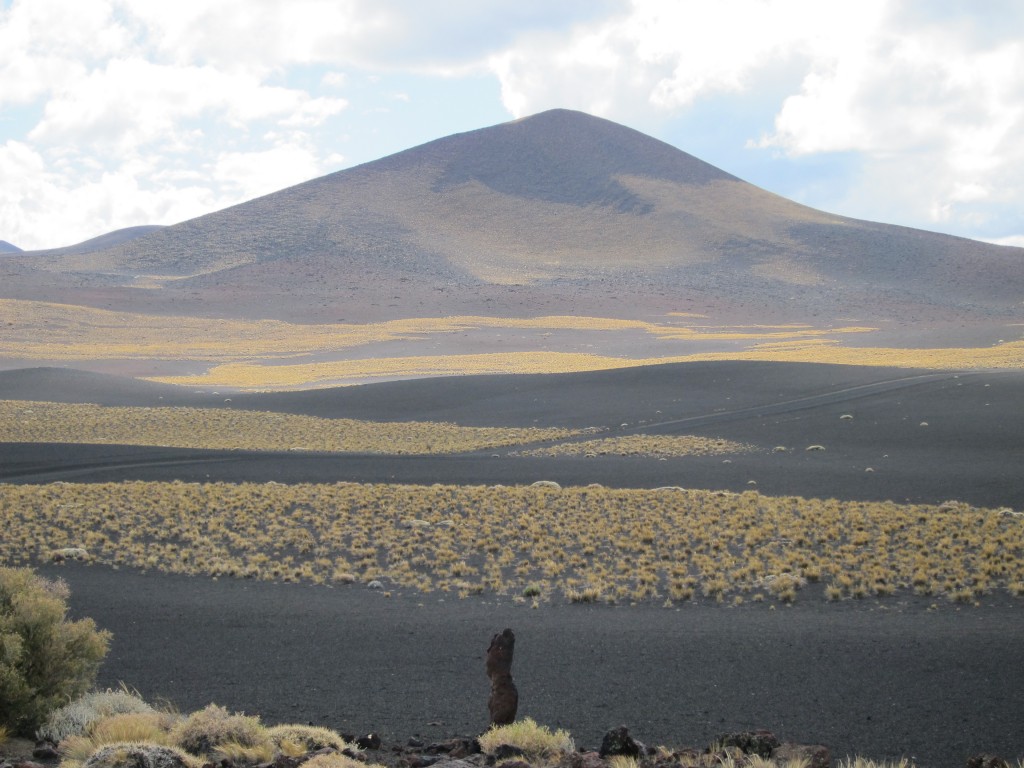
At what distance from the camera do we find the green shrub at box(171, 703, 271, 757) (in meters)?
6.46

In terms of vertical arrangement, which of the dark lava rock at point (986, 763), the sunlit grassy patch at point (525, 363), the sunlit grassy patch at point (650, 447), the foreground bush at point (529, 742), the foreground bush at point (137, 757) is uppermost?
the sunlit grassy patch at point (525, 363)

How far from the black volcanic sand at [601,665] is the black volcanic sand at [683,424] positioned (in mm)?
9393

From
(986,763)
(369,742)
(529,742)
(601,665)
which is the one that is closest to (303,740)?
(369,742)

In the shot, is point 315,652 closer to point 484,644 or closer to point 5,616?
point 484,644

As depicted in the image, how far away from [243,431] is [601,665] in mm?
26590

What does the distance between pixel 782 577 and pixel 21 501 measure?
49.6 ft

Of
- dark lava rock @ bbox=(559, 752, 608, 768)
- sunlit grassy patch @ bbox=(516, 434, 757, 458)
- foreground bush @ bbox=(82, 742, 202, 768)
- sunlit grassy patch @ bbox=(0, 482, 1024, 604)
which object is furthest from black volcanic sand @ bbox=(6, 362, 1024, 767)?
sunlit grassy patch @ bbox=(516, 434, 757, 458)

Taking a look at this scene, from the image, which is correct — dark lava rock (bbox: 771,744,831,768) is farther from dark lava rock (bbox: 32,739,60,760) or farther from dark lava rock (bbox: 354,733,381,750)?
dark lava rock (bbox: 32,739,60,760)

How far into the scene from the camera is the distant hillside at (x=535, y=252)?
3821 inches

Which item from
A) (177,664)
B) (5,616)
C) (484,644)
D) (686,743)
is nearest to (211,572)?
(177,664)

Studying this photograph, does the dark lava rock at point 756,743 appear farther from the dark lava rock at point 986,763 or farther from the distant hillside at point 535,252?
the distant hillside at point 535,252

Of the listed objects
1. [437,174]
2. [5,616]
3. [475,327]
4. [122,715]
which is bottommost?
[122,715]

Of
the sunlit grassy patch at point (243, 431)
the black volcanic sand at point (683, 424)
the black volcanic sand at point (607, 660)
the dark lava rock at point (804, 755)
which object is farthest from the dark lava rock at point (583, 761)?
the sunlit grassy patch at point (243, 431)

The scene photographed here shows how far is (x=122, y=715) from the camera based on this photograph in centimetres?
691
